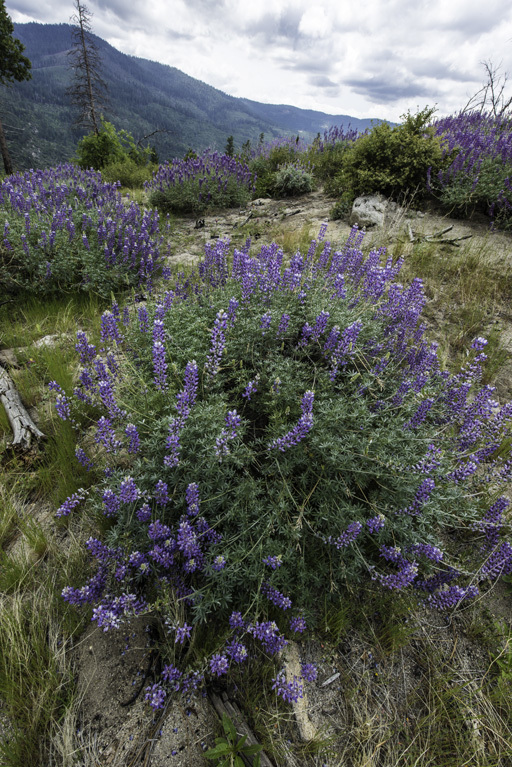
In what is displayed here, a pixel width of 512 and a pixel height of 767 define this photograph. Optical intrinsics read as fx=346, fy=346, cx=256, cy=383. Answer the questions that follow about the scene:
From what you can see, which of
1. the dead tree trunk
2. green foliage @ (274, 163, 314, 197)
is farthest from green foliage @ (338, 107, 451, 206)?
the dead tree trunk

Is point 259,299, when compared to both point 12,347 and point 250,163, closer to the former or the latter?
point 12,347

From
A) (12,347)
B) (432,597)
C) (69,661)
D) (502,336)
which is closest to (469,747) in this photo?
(432,597)

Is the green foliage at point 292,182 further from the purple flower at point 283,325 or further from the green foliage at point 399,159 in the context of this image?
the purple flower at point 283,325

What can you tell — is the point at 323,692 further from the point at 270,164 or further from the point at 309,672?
the point at 270,164

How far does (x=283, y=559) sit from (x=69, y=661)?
1.46 metres

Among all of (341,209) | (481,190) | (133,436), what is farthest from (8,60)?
(133,436)

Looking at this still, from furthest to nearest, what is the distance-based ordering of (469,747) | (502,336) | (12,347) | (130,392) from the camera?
(502,336), (12,347), (130,392), (469,747)

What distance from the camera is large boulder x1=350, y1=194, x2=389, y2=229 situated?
8.14 m

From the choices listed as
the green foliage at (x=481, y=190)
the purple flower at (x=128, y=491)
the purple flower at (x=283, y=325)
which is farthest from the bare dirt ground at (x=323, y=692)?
the green foliage at (x=481, y=190)

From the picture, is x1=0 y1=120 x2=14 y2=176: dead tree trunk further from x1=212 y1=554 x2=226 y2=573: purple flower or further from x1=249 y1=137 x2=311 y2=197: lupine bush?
x1=212 y1=554 x2=226 y2=573: purple flower

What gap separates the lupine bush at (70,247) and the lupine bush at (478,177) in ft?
22.6

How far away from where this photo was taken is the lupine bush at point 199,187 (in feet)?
33.2

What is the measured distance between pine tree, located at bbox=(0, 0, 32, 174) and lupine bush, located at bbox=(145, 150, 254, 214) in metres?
13.6

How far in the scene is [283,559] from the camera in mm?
2250
